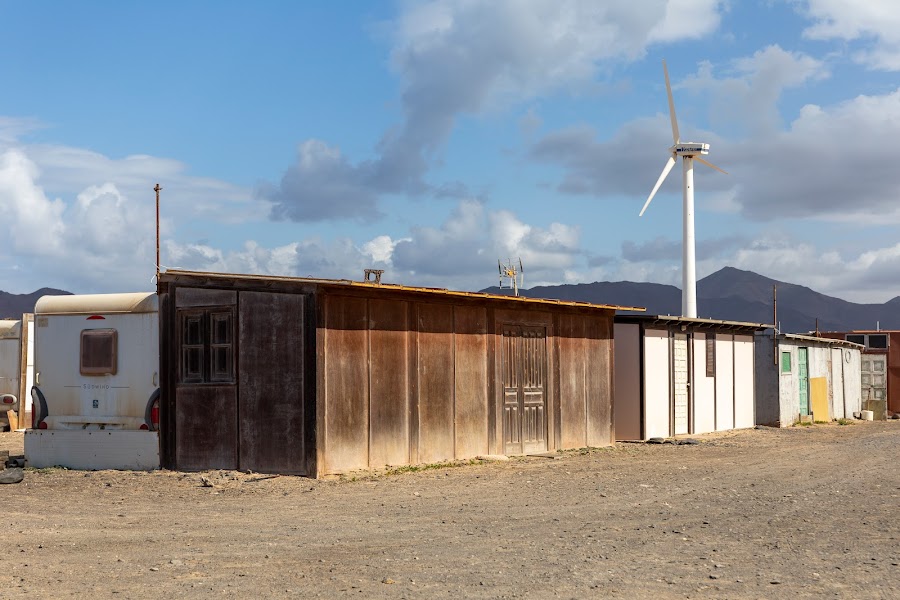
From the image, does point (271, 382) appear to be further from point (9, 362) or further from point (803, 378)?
point (803, 378)

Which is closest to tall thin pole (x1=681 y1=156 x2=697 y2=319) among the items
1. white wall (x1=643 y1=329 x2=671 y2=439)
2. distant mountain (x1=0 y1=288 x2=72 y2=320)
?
white wall (x1=643 y1=329 x2=671 y2=439)

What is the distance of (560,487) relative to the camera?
516 inches

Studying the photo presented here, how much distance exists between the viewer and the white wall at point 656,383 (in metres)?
22.0

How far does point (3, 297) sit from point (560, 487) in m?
152

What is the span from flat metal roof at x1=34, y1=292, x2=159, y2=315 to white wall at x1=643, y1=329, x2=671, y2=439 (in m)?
11.1

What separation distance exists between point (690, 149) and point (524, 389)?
95.3 ft

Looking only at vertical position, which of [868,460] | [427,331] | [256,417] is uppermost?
[427,331]

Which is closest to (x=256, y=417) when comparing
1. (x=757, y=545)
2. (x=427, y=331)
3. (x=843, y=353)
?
(x=427, y=331)

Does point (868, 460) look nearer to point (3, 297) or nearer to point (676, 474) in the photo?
point (676, 474)

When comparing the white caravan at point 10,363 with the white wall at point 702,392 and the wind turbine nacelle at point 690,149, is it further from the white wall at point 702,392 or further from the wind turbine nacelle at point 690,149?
the wind turbine nacelle at point 690,149

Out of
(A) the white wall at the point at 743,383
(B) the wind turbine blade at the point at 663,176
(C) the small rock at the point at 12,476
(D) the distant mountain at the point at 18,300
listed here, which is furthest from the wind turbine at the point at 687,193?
(D) the distant mountain at the point at 18,300

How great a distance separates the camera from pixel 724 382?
2583 centimetres

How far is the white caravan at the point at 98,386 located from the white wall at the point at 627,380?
10.6 metres

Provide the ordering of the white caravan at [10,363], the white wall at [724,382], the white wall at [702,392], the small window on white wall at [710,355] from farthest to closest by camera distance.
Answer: the white wall at [724,382] < the small window on white wall at [710,355] < the white wall at [702,392] < the white caravan at [10,363]
